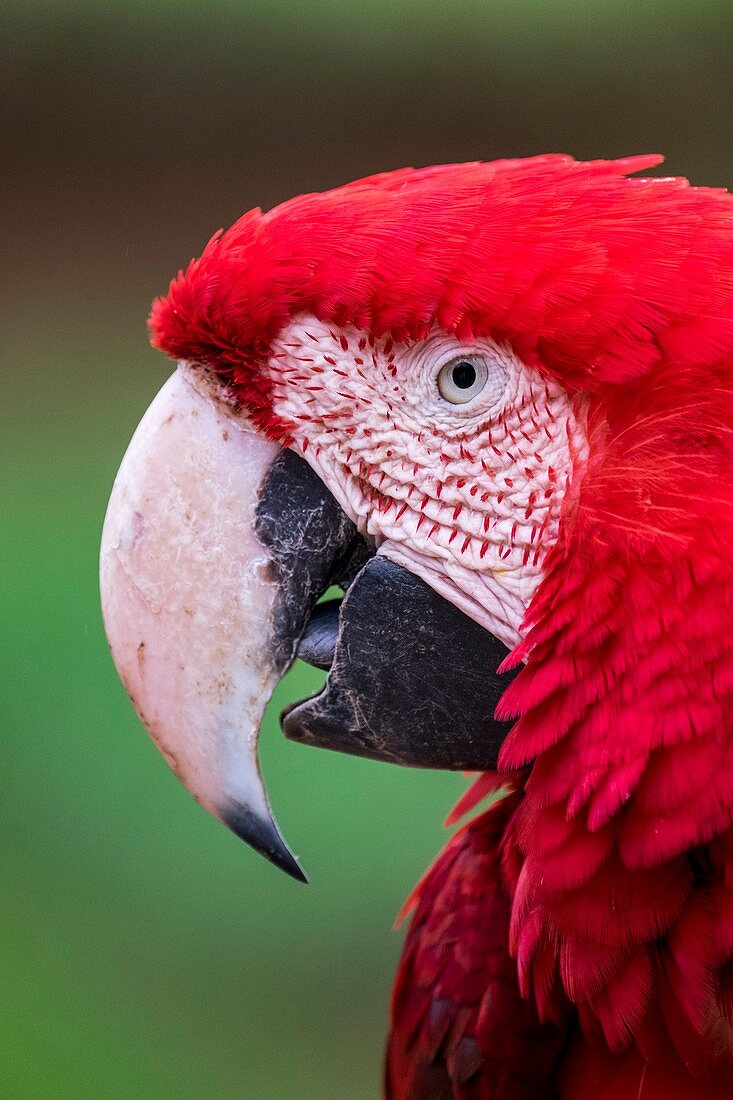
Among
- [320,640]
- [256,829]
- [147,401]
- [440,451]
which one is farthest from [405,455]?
[147,401]

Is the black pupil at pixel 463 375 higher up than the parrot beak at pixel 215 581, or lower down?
higher up

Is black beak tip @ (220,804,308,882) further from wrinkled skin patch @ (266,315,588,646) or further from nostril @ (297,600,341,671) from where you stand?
wrinkled skin patch @ (266,315,588,646)

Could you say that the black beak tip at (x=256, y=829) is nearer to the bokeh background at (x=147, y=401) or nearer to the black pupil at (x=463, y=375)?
the black pupil at (x=463, y=375)

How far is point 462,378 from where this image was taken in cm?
85

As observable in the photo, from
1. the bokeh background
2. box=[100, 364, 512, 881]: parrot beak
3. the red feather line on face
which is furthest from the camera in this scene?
the bokeh background

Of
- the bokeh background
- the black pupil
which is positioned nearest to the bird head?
the black pupil

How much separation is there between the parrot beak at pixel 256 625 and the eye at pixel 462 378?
0.14 metres

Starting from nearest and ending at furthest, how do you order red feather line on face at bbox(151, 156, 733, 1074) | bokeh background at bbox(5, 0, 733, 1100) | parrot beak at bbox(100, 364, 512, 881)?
red feather line on face at bbox(151, 156, 733, 1074) < parrot beak at bbox(100, 364, 512, 881) < bokeh background at bbox(5, 0, 733, 1100)

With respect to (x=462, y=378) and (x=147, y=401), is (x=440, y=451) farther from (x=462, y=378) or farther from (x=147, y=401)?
(x=147, y=401)

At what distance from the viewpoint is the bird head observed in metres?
0.79

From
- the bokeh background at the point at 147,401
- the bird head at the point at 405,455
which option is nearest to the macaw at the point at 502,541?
the bird head at the point at 405,455

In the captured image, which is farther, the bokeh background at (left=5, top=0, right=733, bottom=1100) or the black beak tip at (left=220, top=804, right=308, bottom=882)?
the bokeh background at (left=5, top=0, right=733, bottom=1100)

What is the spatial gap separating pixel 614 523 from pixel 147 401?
10.1ft

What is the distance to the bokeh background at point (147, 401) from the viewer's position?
104 inches
